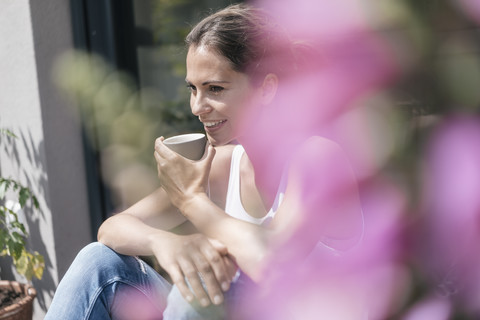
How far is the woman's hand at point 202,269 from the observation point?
986mm

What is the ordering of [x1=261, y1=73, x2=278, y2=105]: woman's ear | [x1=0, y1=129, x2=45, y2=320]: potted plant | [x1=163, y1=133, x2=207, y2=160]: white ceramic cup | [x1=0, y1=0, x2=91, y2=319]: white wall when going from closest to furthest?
[x1=163, y1=133, x2=207, y2=160]: white ceramic cup
[x1=261, y1=73, x2=278, y2=105]: woman's ear
[x1=0, y1=129, x2=45, y2=320]: potted plant
[x1=0, y1=0, x2=91, y2=319]: white wall

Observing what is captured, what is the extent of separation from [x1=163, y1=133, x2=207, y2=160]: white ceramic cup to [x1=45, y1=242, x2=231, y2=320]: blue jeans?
0.35 metres

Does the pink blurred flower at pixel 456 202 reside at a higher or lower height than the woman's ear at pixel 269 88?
lower

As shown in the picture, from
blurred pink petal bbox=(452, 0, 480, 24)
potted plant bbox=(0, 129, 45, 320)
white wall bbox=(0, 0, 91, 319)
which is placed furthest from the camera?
white wall bbox=(0, 0, 91, 319)

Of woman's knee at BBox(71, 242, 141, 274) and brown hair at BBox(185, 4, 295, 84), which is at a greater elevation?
brown hair at BBox(185, 4, 295, 84)

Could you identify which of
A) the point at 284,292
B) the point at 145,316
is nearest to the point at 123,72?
the point at 145,316

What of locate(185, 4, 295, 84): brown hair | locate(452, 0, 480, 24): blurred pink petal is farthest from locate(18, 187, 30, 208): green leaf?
locate(452, 0, 480, 24): blurred pink petal

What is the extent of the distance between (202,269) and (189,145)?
266 millimetres

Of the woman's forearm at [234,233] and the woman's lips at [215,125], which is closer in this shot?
the woman's forearm at [234,233]

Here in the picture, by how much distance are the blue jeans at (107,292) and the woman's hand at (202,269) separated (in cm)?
22

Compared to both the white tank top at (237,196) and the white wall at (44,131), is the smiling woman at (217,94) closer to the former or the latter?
the white tank top at (237,196)

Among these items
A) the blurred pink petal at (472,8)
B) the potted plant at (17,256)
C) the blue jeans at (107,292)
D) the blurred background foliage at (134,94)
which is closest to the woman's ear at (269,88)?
the blue jeans at (107,292)

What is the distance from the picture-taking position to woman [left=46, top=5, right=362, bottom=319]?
3.26 ft

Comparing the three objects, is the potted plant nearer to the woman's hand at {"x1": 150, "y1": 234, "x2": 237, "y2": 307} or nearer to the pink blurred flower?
the woman's hand at {"x1": 150, "y1": 234, "x2": 237, "y2": 307}
